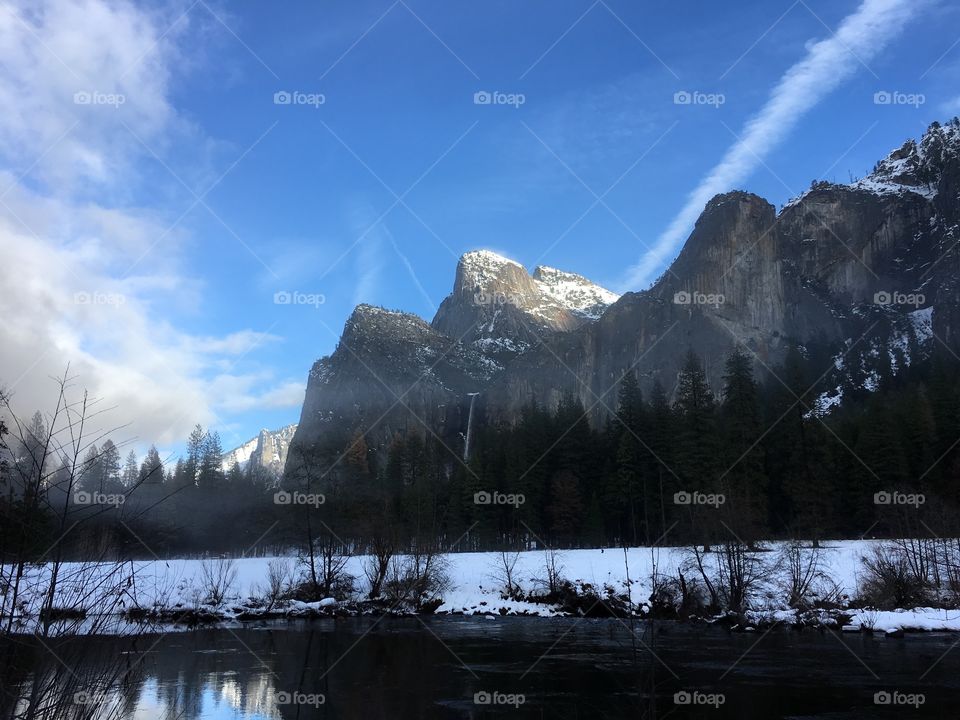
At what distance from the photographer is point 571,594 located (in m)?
45.5

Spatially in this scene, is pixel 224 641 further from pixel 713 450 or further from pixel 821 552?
pixel 713 450

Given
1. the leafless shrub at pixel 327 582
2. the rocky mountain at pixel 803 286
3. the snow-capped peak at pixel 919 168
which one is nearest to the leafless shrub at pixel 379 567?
the leafless shrub at pixel 327 582

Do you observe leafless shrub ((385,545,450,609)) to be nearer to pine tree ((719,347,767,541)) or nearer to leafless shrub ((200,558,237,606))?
leafless shrub ((200,558,237,606))

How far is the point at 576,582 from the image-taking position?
153ft

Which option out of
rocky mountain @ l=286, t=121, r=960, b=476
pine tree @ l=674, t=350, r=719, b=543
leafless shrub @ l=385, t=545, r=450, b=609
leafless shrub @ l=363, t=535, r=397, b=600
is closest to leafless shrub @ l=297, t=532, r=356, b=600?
leafless shrub @ l=363, t=535, r=397, b=600

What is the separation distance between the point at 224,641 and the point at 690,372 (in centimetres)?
6103

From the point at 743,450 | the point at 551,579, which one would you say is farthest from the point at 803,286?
the point at 551,579

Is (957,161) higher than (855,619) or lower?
higher

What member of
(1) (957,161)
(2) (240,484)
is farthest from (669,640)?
(1) (957,161)

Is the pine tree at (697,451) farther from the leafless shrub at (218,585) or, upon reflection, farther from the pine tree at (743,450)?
the leafless shrub at (218,585)

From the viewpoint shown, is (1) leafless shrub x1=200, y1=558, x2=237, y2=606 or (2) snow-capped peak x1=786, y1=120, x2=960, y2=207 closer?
(1) leafless shrub x1=200, y1=558, x2=237, y2=606

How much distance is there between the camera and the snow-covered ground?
115ft

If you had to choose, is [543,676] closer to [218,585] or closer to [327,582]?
[327,582]

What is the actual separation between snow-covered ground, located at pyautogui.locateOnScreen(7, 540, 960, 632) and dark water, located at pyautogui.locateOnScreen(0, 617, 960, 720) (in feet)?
11.3
